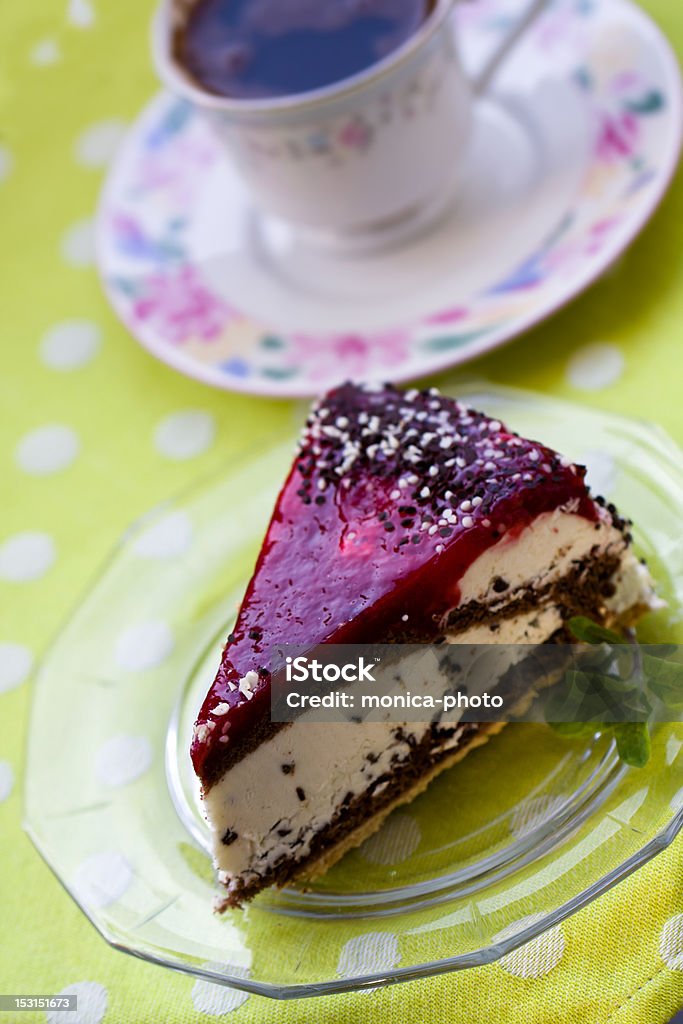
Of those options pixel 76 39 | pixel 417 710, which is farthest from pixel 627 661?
pixel 76 39

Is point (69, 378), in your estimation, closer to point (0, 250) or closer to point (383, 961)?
point (0, 250)

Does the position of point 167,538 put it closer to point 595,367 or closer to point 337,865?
point 337,865

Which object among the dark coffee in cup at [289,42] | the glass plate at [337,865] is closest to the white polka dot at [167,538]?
the glass plate at [337,865]

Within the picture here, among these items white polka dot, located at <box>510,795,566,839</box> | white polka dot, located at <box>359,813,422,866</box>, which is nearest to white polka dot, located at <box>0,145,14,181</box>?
white polka dot, located at <box>359,813,422,866</box>

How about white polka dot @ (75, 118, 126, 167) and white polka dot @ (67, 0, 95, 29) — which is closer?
white polka dot @ (75, 118, 126, 167)

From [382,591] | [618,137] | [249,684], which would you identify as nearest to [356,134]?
[618,137]

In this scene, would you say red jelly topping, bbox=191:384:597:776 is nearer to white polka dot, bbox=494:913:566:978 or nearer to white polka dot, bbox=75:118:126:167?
white polka dot, bbox=494:913:566:978
